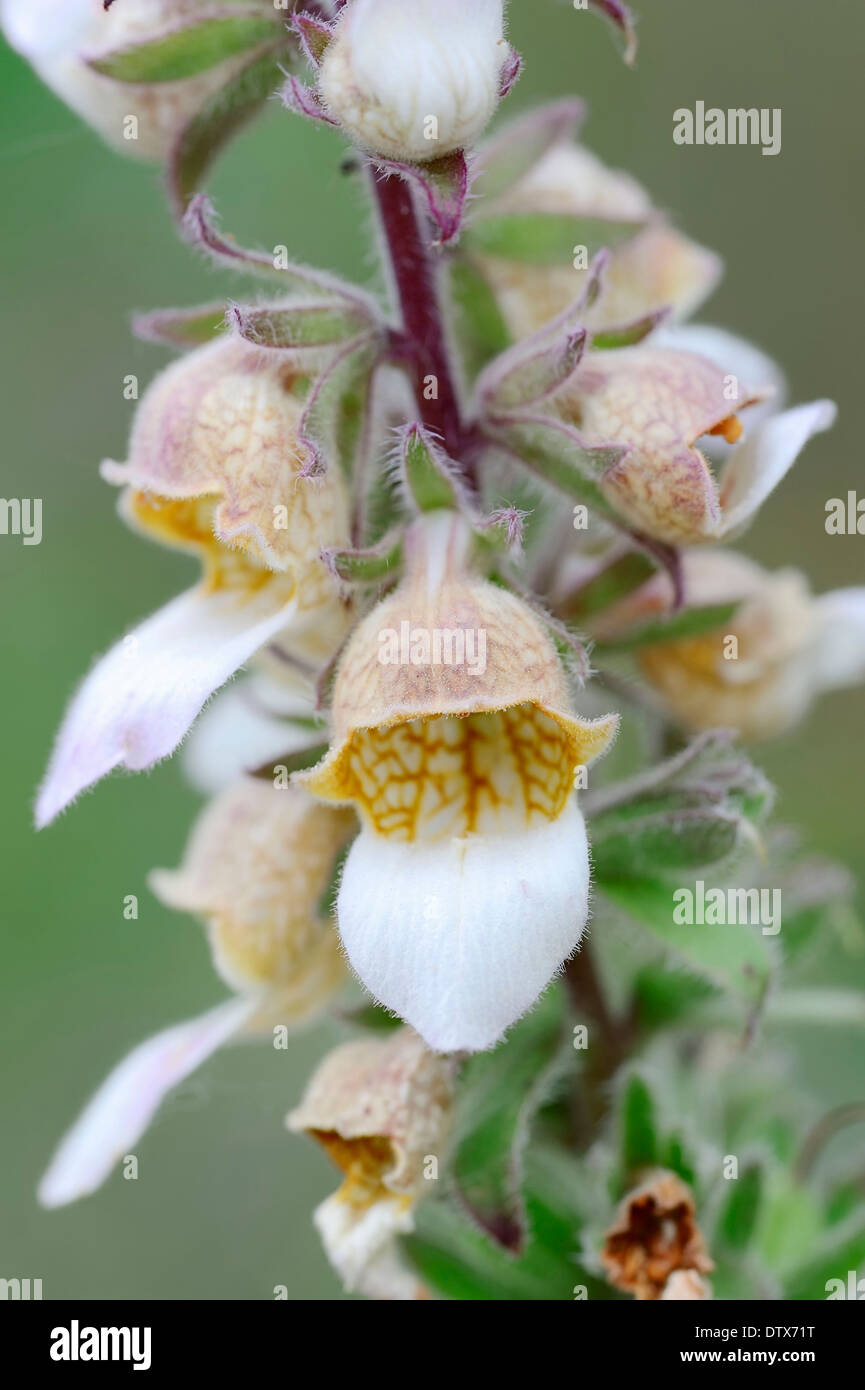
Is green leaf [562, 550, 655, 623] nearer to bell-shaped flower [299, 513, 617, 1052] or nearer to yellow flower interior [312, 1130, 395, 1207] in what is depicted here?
bell-shaped flower [299, 513, 617, 1052]

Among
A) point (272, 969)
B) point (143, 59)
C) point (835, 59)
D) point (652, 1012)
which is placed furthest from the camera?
point (835, 59)

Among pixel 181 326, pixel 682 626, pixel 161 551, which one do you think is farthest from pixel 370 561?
pixel 161 551

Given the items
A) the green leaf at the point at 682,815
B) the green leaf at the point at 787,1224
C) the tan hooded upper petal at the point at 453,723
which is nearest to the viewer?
the tan hooded upper petal at the point at 453,723

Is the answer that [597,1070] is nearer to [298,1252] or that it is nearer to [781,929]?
[781,929]

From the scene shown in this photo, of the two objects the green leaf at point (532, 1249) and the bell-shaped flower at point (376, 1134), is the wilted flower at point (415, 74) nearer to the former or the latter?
the bell-shaped flower at point (376, 1134)

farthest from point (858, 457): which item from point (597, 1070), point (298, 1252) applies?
point (597, 1070)

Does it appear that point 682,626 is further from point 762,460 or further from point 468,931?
point 468,931

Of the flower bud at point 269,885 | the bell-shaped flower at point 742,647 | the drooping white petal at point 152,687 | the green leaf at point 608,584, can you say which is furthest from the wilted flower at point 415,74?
the flower bud at point 269,885
